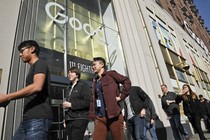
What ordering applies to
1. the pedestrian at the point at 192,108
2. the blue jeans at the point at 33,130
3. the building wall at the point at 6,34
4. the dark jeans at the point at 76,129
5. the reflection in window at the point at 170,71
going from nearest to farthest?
the blue jeans at the point at 33,130 < the dark jeans at the point at 76,129 < the building wall at the point at 6,34 < the pedestrian at the point at 192,108 < the reflection in window at the point at 170,71

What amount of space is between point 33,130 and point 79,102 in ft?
3.76

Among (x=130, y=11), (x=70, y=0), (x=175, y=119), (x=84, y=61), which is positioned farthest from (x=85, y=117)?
(x=130, y=11)

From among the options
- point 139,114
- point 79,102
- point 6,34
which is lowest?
point 139,114

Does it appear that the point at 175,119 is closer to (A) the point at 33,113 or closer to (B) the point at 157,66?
(B) the point at 157,66

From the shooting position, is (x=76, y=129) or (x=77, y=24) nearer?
(x=76, y=129)

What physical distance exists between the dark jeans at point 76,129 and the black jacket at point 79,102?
2.9 inches

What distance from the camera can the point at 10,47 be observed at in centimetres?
343

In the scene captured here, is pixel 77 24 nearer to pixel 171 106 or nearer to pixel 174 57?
pixel 171 106

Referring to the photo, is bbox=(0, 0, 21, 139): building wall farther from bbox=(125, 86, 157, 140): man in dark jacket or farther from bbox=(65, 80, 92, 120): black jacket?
bbox=(125, 86, 157, 140): man in dark jacket

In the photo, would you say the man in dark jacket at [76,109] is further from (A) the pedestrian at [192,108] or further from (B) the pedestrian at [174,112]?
(B) the pedestrian at [174,112]

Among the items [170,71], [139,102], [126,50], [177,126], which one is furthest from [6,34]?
[170,71]

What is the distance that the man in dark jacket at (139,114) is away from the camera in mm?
3660

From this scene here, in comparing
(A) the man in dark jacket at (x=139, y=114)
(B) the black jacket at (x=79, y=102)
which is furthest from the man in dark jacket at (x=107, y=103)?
(A) the man in dark jacket at (x=139, y=114)

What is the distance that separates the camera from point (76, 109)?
2551mm
